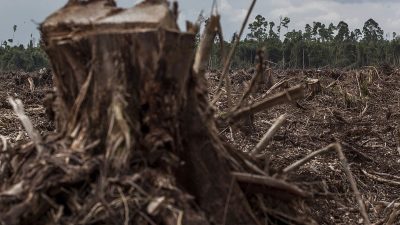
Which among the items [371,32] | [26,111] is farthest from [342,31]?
[26,111]

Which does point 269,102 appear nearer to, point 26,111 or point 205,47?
point 205,47

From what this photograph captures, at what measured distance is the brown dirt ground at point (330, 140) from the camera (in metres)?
3.90

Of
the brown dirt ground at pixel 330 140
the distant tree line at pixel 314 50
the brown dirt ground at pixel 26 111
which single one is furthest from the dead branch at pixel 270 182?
the distant tree line at pixel 314 50

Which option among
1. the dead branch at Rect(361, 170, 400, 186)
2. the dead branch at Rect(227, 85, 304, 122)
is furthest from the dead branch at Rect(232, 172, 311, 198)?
the dead branch at Rect(361, 170, 400, 186)

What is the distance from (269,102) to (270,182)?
416 mm

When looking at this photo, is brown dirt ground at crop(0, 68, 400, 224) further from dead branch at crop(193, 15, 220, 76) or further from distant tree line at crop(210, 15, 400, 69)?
distant tree line at crop(210, 15, 400, 69)

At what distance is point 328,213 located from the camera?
3867mm

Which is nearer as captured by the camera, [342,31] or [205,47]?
[205,47]

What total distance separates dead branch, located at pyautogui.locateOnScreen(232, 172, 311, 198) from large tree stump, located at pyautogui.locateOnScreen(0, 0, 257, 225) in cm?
4

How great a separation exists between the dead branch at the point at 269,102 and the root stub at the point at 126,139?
11.7 inches

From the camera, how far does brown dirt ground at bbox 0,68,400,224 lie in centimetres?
390

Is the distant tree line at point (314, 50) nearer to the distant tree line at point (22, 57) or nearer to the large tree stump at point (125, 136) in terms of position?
the distant tree line at point (22, 57)

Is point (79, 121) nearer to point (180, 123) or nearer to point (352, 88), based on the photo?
point (180, 123)

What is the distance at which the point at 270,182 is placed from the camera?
7.64 ft
